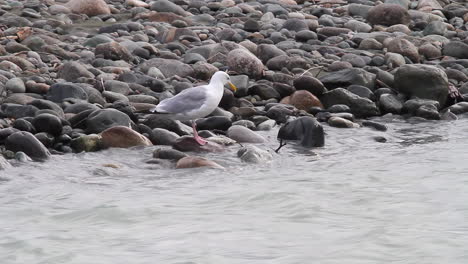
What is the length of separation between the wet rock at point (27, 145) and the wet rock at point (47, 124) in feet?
1.60

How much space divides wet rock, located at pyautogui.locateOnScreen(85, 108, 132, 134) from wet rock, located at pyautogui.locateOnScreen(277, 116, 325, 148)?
1.77 m

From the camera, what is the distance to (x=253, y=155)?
8.26m

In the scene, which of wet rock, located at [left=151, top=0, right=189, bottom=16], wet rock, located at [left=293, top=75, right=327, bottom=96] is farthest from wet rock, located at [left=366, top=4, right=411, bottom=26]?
wet rock, located at [left=293, top=75, right=327, bottom=96]

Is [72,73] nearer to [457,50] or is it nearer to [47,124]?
[47,124]

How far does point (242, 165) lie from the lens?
8125 mm

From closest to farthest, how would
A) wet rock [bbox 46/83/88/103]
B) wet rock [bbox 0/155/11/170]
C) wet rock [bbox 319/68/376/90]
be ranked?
wet rock [bbox 0/155/11/170]
wet rock [bbox 46/83/88/103]
wet rock [bbox 319/68/376/90]

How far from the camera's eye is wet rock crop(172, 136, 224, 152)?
8.59 m

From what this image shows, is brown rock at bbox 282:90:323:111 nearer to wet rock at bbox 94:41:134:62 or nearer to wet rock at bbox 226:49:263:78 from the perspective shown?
wet rock at bbox 226:49:263:78

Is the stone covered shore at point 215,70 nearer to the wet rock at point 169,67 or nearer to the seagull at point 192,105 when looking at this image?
the wet rock at point 169,67

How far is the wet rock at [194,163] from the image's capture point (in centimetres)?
789

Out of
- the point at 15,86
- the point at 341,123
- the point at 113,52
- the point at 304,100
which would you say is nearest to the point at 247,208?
the point at 341,123

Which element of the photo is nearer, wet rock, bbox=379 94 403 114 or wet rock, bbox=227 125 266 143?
wet rock, bbox=227 125 266 143

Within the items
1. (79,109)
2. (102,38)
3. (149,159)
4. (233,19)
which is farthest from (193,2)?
(149,159)

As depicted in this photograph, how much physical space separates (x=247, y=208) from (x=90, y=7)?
10.4 meters
